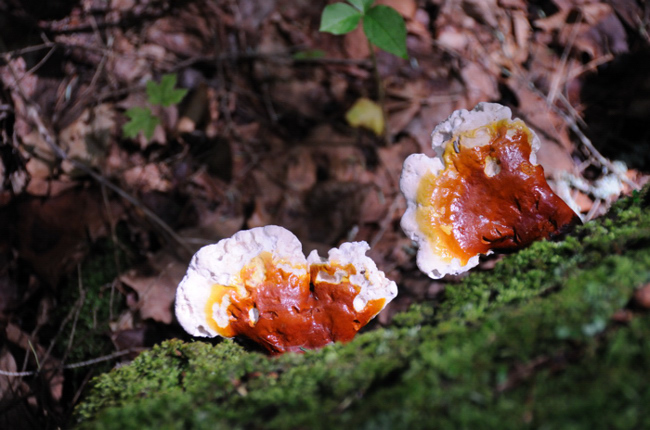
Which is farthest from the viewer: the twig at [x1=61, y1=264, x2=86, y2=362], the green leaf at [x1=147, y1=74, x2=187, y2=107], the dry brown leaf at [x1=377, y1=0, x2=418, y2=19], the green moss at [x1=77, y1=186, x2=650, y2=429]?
the dry brown leaf at [x1=377, y1=0, x2=418, y2=19]

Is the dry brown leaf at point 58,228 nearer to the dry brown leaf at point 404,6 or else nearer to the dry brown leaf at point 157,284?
the dry brown leaf at point 157,284

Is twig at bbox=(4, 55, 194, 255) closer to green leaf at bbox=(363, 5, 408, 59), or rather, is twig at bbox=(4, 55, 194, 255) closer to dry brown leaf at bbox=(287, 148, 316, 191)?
dry brown leaf at bbox=(287, 148, 316, 191)

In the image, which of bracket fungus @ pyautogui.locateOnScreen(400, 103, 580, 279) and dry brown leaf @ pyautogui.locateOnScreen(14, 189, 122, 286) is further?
dry brown leaf @ pyautogui.locateOnScreen(14, 189, 122, 286)

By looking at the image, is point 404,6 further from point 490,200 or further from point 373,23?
point 490,200

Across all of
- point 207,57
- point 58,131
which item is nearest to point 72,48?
point 58,131

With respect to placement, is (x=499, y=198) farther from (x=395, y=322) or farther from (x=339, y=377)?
(x=339, y=377)

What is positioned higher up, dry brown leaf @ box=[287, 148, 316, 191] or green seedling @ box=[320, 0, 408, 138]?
green seedling @ box=[320, 0, 408, 138]

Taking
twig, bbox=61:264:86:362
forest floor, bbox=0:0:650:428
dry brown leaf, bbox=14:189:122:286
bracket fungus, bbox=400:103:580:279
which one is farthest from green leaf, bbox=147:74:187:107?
bracket fungus, bbox=400:103:580:279
